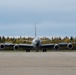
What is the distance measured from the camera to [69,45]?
2758 inches

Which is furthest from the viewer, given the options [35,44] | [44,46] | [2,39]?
[2,39]
